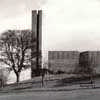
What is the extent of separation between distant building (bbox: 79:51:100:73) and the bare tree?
7385 millimetres

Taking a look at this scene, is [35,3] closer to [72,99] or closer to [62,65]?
[62,65]

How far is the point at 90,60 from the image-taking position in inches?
966

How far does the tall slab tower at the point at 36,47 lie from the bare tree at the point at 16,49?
0.65m

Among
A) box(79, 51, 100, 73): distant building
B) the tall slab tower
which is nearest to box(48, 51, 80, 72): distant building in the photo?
box(79, 51, 100, 73): distant building

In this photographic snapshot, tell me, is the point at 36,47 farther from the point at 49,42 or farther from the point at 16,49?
the point at 49,42

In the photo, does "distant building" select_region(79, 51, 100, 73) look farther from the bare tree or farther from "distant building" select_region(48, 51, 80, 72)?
the bare tree

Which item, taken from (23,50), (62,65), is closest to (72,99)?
(23,50)

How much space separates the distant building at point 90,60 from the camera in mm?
23509

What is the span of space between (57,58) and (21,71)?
324 inches

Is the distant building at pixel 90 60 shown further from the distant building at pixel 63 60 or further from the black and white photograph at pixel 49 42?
the distant building at pixel 63 60

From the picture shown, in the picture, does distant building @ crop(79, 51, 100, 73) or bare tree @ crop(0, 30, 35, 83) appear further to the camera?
distant building @ crop(79, 51, 100, 73)

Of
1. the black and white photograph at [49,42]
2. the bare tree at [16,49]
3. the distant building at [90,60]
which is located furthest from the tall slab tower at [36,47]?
the distant building at [90,60]

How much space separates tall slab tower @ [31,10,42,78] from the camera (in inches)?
893

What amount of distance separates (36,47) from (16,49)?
A: 8.63 ft
